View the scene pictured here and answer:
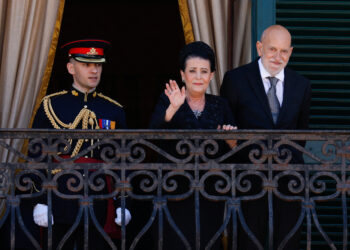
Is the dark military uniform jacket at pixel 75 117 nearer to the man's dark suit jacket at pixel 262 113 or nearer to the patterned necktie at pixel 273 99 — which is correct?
the man's dark suit jacket at pixel 262 113

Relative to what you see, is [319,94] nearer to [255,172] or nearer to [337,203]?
[337,203]

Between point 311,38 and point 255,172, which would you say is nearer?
point 255,172

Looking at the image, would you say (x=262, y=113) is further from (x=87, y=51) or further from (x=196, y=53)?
(x=87, y=51)

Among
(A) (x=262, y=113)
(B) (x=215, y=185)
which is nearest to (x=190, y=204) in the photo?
(B) (x=215, y=185)

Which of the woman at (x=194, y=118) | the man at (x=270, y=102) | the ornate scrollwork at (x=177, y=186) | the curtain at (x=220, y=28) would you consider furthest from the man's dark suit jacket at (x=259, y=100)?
the curtain at (x=220, y=28)

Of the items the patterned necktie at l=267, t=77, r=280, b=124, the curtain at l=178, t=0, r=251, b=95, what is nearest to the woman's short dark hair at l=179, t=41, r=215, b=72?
the patterned necktie at l=267, t=77, r=280, b=124

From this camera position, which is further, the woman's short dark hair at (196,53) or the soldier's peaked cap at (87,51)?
the soldier's peaked cap at (87,51)

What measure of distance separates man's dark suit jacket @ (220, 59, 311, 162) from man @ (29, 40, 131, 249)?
79 centimetres

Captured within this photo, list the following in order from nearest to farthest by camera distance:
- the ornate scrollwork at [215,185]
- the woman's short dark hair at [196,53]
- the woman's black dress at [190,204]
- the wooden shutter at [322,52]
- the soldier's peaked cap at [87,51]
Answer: the ornate scrollwork at [215,185] < the woman's black dress at [190,204] < the woman's short dark hair at [196,53] < the soldier's peaked cap at [87,51] < the wooden shutter at [322,52]

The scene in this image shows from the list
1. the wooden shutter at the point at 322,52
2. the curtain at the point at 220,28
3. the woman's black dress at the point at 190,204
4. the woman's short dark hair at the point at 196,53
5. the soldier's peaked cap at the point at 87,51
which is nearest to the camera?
the woman's black dress at the point at 190,204

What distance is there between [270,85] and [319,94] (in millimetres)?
852

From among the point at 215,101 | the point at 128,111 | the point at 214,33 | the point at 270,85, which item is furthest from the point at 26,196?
the point at 128,111

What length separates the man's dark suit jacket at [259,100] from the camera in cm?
430

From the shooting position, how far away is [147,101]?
29.4ft
